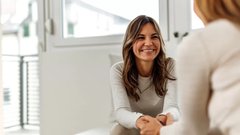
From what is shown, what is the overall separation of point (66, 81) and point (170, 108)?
1.31 m

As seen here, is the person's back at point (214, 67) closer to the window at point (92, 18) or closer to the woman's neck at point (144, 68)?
the woman's neck at point (144, 68)

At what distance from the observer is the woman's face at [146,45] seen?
1521 mm

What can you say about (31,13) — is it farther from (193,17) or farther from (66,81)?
(193,17)

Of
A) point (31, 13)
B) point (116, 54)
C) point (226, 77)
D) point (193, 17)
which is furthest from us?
point (31, 13)

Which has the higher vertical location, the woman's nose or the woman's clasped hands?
the woman's nose

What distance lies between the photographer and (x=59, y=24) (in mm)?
2625

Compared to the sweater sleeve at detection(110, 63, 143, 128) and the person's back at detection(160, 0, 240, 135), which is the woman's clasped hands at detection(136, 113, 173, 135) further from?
the person's back at detection(160, 0, 240, 135)

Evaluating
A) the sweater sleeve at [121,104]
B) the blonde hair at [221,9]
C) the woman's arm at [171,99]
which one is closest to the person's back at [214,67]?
the blonde hair at [221,9]

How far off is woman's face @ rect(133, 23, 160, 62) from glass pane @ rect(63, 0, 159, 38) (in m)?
0.80

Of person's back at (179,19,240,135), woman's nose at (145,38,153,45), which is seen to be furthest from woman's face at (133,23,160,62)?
person's back at (179,19,240,135)

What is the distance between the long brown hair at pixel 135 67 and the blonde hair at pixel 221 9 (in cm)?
87

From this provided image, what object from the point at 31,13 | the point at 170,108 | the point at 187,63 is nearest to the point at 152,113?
the point at 170,108

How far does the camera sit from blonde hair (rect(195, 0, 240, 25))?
63cm

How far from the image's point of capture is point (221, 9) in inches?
25.3
